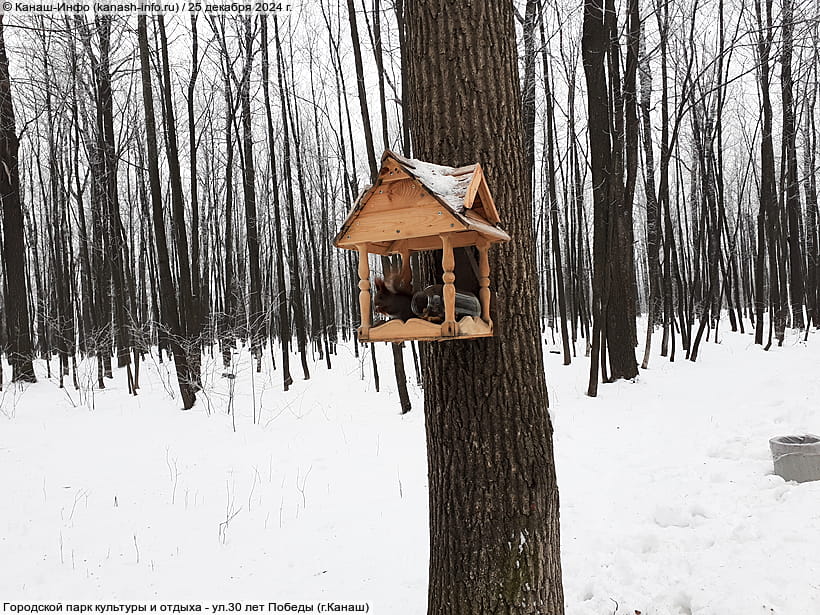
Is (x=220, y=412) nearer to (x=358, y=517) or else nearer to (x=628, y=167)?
(x=358, y=517)

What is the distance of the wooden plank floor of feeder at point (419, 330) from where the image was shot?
79.6 inches

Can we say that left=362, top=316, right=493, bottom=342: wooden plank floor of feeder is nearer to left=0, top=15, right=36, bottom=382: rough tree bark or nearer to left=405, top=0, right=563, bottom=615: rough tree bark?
left=405, top=0, right=563, bottom=615: rough tree bark

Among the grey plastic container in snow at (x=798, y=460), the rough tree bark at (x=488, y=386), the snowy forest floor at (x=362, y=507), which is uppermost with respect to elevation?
the rough tree bark at (x=488, y=386)

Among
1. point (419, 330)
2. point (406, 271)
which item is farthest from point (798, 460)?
point (419, 330)

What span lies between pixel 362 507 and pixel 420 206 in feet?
10.9

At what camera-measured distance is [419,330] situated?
2047mm

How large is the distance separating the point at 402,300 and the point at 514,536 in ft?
3.63

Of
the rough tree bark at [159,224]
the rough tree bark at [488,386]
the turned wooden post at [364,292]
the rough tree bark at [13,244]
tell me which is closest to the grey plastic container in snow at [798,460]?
the rough tree bark at [488,386]

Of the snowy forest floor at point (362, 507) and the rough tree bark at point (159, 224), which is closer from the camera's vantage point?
the snowy forest floor at point (362, 507)

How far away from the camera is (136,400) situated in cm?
1022

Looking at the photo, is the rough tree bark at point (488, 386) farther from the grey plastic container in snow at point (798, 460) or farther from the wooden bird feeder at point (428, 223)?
the grey plastic container in snow at point (798, 460)

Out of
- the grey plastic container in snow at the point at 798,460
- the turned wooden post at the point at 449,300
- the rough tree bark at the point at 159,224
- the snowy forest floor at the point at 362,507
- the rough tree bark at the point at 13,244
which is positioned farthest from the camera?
the rough tree bark at the point at 13,244

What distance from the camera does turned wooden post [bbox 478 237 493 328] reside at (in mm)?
2295

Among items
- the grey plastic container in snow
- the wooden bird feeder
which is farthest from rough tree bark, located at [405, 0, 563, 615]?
the grey plastic container in snow
